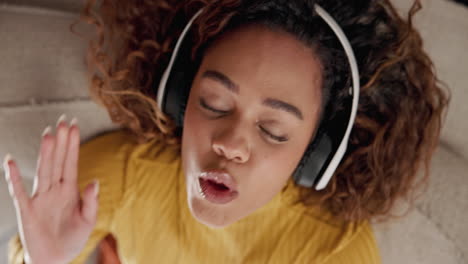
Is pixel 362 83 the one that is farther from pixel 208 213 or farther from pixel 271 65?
pixel 208 213

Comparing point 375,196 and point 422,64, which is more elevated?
point 422,64

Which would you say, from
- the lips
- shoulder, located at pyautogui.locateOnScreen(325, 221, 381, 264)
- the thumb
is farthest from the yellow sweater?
the lips

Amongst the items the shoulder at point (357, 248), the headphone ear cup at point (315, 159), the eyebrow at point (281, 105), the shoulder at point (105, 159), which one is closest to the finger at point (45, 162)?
the shoulder at point (105, 159)

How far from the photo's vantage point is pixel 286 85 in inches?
Answer: 29.2

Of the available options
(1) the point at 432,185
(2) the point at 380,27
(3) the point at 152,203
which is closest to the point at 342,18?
(2) the point at 380,27

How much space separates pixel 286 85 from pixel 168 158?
→ 0.43m

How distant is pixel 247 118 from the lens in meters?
0.75

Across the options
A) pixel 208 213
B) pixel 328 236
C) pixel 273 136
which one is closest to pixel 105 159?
pixel 208 213

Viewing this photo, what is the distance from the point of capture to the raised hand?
0.73m

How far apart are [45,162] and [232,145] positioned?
0.33 meters

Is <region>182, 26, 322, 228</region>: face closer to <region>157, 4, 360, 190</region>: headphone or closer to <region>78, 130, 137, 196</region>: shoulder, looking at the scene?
<region>157, 4, 360, 190</region>: headphone

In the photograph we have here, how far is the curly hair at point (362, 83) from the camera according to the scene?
2.83 feet

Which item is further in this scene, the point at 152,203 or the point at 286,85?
the point at 152,203

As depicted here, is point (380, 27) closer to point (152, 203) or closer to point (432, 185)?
point (432, 185)
